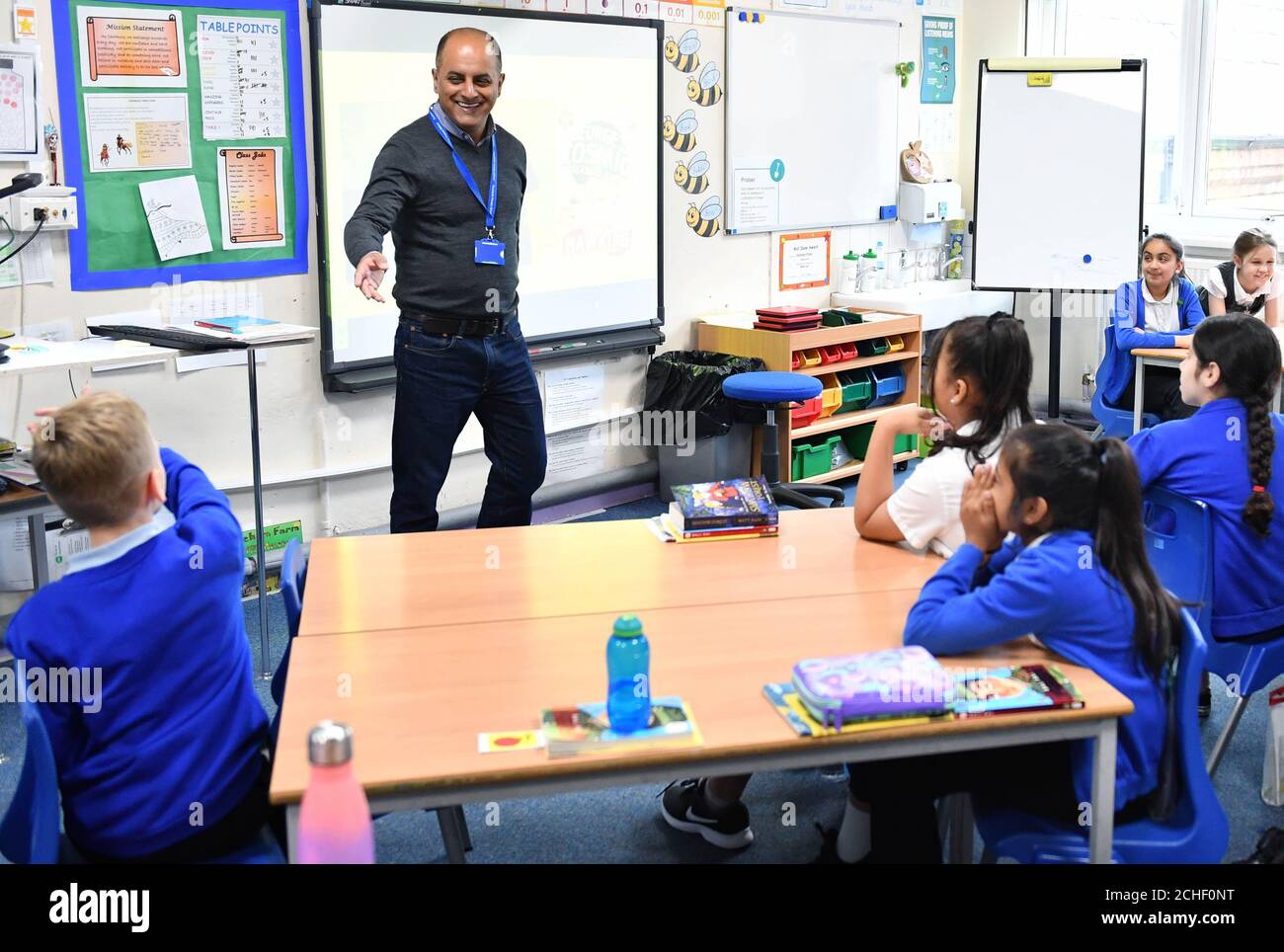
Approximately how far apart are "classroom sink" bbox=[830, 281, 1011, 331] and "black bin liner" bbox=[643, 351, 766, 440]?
923mm

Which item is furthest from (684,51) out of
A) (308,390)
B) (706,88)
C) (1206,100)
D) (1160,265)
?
(1206,100)

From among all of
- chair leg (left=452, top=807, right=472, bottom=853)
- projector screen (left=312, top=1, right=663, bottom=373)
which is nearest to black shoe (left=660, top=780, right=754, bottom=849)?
chair leg (left=452, top=807, right=472, bottom=853)

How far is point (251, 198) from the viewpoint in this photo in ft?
13.9

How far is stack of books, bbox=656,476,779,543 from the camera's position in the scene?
9.25 feet

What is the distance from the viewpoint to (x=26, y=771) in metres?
1.85

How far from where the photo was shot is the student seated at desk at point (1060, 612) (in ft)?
6.66

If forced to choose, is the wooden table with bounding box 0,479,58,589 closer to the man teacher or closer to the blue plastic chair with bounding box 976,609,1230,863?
the man teacher

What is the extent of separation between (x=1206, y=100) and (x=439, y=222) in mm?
4381

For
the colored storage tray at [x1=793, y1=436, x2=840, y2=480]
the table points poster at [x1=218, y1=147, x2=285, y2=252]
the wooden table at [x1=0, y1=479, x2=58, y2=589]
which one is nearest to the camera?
the wooden table at [x1=0, y1=479, x2=58, y2=589]

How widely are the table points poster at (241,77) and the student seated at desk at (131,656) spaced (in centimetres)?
237

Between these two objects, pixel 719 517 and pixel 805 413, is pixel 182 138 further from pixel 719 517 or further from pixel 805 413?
A: pixel 805 413

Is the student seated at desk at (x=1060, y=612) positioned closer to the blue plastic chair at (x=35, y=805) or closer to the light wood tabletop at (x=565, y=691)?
the light wood tabletop at (x=565, y=691)
